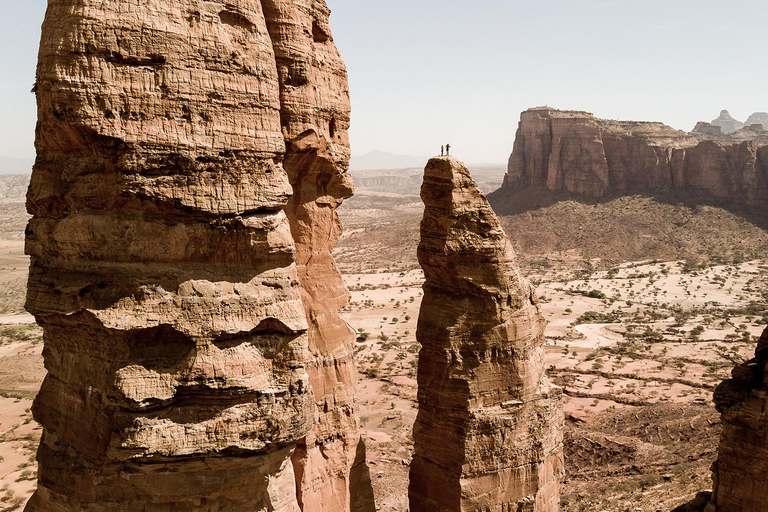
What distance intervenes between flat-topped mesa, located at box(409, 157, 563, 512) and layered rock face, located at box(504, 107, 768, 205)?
84537mm

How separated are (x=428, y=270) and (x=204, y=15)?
7635mm

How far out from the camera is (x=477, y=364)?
1362cm

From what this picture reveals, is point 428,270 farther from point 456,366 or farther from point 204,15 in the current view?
point 204,15

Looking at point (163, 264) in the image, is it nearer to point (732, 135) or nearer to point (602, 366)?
point (602, 366)

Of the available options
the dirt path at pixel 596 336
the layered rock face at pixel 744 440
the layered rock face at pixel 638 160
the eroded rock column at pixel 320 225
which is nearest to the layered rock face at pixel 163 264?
the eroded rock column at pixel 320 225

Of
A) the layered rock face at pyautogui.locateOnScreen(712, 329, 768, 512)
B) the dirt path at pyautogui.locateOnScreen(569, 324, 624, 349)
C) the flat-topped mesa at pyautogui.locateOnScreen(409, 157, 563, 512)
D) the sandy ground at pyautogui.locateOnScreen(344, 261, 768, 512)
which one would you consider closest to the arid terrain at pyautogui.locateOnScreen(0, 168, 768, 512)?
the sandy ground at pyautogui.locateOnScreen(344, 261, 768, 512)

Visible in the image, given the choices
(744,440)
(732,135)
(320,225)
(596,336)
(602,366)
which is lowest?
(596,336)

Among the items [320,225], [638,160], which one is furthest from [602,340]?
[638,160]

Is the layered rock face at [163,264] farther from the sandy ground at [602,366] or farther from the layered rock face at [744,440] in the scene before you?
the sandy ground at [602,366]

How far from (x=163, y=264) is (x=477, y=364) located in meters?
7.43

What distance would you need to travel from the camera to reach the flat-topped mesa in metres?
13.6

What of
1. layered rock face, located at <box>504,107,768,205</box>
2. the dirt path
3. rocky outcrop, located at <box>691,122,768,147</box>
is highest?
rocky outcrop, located at <box>691,122,768,147</box>

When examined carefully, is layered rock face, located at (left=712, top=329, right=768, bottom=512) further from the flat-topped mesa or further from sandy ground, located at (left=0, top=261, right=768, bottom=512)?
the flat-topped mesa

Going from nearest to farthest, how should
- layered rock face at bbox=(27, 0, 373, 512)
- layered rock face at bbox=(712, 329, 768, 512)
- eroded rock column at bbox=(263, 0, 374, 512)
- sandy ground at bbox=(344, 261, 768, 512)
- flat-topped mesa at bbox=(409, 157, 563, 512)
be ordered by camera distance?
layered rock face at bbox=(27, 0, 373, 512) < eroded rock column at bbox=(263, 0, 374, 512) < flat-topped mesa at bbox=(409, 157, 563, 512) < layered rock face at bbox=(712, 329, 768, 512) < sandy ground at bbox=(344, 261, 768, 512)
